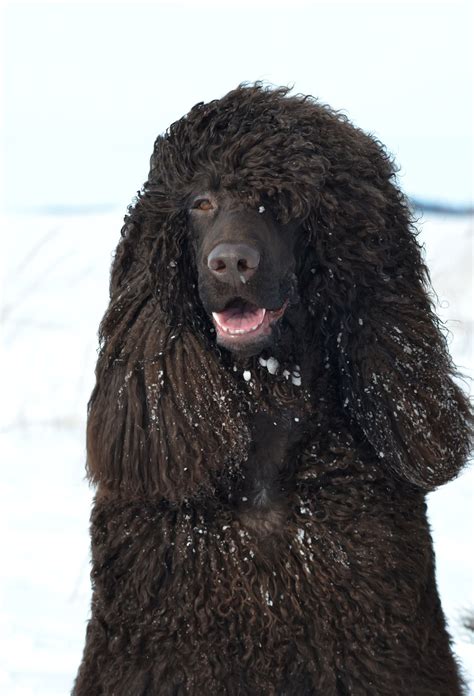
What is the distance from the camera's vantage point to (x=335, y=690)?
11.1 ft

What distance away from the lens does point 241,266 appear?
306 centimetres

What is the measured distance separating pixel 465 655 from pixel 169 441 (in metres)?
1.82

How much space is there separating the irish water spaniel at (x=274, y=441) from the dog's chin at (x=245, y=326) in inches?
1.4

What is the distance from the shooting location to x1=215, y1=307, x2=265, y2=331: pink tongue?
320 cm

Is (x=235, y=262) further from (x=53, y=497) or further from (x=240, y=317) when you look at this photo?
(x=53, y=497)

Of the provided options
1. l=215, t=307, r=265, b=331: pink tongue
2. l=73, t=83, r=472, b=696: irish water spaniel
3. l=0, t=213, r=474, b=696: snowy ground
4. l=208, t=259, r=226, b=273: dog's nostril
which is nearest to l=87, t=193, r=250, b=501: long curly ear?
l=73, t=83, r=472, b=696: irish water spaniel

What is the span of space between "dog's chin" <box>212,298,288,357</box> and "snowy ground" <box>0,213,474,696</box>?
910 millimetres

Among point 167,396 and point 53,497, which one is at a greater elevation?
point 167,396

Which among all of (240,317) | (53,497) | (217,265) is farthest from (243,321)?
(53,497)

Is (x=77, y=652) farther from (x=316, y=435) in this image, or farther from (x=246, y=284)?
(x=246, y=284)

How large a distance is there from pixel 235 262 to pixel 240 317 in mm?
215

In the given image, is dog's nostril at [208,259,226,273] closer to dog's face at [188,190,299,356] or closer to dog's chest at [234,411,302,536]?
dog's face at [188,190,299,356]

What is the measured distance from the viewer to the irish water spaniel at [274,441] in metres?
3.36

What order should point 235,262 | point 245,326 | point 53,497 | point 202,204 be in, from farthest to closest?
point 53,497, point 202,204, point 245,326, point 235,262
